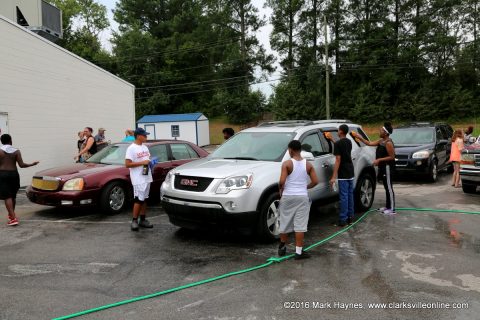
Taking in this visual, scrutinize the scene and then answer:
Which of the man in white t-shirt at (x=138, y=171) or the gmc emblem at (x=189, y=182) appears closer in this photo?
the gmc emblem at (x=189, y=182)

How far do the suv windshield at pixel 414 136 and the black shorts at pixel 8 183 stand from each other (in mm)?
11205

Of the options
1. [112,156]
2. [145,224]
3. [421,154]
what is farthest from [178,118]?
[145,224]

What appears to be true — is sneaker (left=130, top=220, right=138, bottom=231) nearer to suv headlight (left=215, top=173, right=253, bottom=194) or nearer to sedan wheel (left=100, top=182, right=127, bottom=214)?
sedan wheel (left=100, top=182, right=127, bottom=214)

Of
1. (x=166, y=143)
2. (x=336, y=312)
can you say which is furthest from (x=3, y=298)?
(x=166, y=143)

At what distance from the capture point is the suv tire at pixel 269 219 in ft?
19.1

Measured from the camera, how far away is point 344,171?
6996mm

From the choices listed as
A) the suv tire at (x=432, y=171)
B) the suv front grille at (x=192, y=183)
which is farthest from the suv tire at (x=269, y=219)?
the suv tire at (x=432, y=171)

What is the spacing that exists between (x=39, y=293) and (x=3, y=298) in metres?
0.34

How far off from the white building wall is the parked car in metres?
12.6

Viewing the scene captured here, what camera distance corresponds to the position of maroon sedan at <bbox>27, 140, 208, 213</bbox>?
25.5 ft

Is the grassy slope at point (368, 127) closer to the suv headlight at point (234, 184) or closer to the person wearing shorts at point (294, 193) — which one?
the suv headlight at point (234, 184)

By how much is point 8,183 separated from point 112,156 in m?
2.26

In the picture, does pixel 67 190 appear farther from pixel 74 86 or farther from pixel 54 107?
pixel 74 86

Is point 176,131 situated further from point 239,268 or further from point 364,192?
point 239,268
